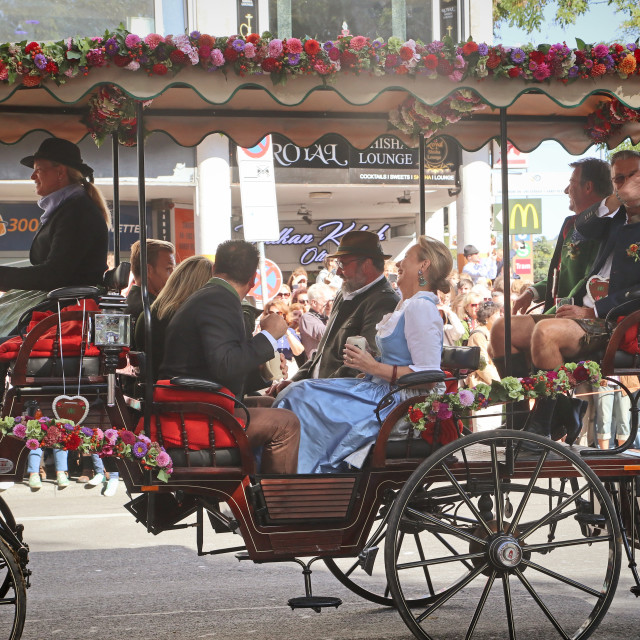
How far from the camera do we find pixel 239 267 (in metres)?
4.93

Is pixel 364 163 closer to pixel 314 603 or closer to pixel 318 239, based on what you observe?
pixel 318 239

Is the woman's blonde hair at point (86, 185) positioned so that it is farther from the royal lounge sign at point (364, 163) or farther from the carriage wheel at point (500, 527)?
the royal lounge sign at point (364, 163)

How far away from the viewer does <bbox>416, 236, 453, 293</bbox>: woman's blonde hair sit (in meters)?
5.27

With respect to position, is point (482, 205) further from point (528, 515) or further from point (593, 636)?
point (593, 636)

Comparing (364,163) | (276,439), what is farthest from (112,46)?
(364,163)

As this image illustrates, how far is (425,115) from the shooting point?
5.86 m

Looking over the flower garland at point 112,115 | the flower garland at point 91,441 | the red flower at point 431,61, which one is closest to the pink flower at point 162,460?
the flower garland at point 91,441

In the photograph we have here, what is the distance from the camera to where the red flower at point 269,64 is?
14.9 ft

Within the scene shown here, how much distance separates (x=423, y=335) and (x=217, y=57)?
5.39ft

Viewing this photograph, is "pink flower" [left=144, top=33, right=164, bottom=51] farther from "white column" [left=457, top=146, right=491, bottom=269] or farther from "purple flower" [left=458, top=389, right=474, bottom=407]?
"white column" [left=457, top=146, right=491, bottom=269]

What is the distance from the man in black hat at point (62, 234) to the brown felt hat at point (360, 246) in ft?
4.70

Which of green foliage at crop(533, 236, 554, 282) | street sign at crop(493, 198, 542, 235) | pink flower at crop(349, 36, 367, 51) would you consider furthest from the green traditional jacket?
green foliage at crop(533, 236, 554, 282)

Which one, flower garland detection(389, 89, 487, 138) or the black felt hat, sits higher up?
flower garland detection(389, 89, 487, 138)

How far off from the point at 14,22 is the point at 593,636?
14.2 m
